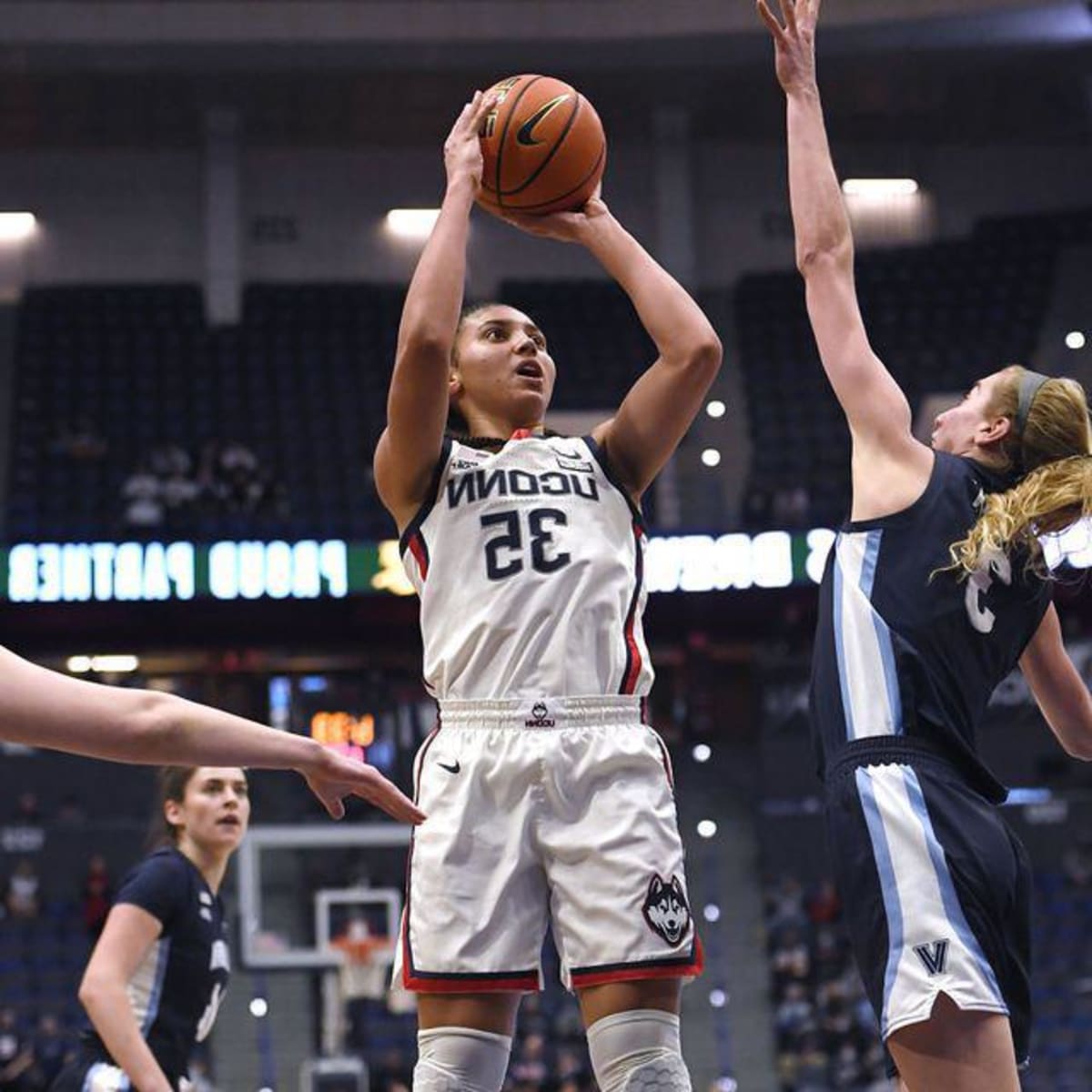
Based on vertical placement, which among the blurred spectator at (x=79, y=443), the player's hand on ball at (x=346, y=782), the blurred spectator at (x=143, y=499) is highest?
the blurred spectator at (x=79, y=443)

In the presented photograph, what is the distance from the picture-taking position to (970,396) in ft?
13.7

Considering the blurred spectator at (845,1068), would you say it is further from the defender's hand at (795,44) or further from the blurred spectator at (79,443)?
the defender's hand at (795,44)

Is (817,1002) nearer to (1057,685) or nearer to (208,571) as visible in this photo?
(208,571)

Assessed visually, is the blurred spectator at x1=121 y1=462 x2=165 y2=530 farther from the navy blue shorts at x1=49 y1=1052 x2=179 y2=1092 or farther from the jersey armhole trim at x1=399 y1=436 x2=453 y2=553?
the jersey armhole trim at x1=399 y1=436 x2=453 y2=553

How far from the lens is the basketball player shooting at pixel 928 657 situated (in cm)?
363

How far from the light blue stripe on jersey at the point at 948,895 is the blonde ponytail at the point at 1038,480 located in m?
0.47

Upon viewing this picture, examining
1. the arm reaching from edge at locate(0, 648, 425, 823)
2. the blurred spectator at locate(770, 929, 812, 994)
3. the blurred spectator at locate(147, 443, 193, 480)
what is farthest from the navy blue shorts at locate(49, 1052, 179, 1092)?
the blurred spectator at locate(147, 443, 193, 480)

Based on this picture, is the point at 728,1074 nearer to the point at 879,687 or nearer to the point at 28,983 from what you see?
the point at 28,983

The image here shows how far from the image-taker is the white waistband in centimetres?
406

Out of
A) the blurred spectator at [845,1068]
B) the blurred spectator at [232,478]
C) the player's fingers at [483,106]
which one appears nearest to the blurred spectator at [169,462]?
the blurred spectator at [232,478]

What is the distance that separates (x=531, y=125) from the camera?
4559mm

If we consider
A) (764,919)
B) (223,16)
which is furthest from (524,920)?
(223,16)

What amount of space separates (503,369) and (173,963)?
2.21m

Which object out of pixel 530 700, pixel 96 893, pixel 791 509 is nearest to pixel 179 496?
pixel 96 893
